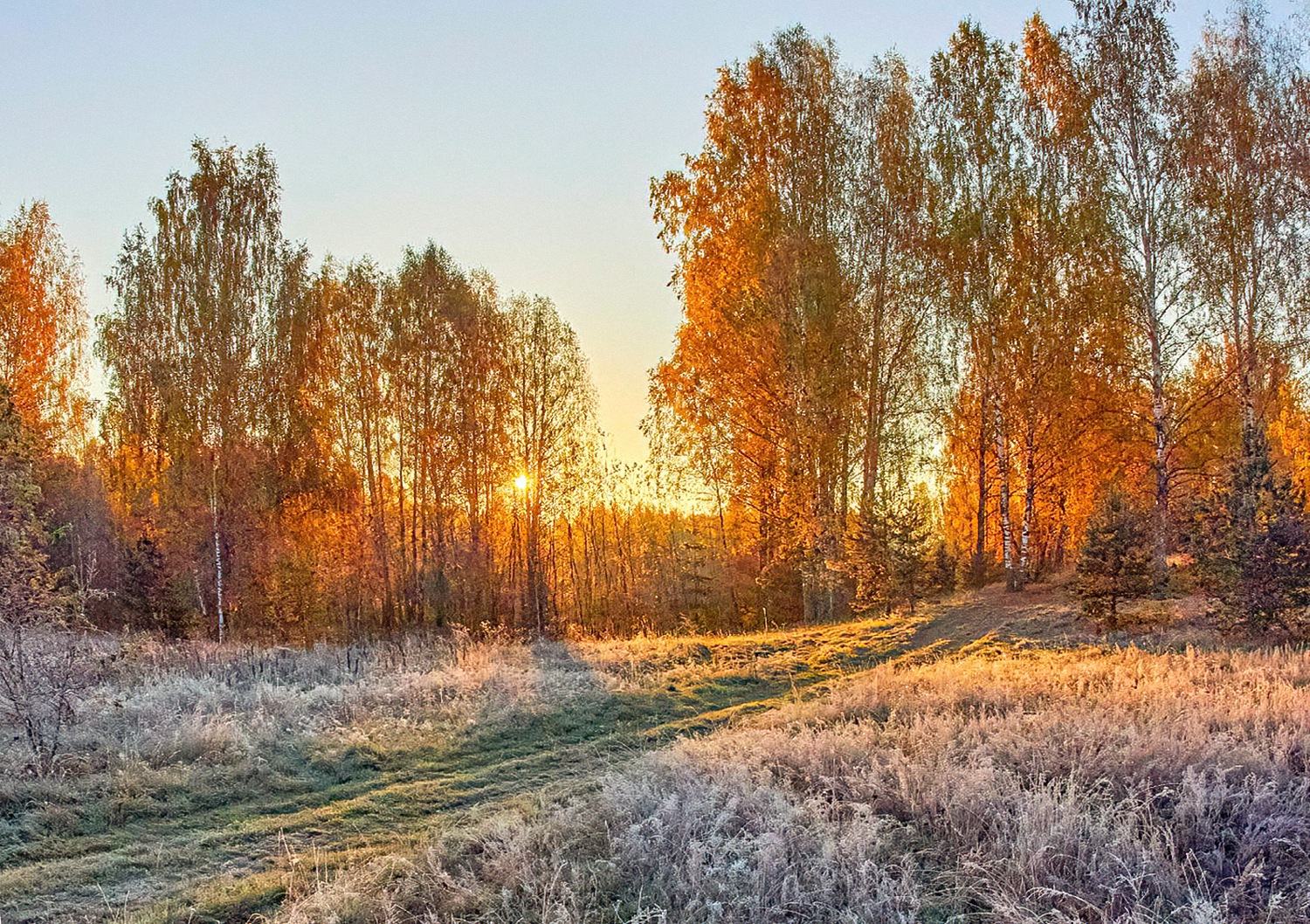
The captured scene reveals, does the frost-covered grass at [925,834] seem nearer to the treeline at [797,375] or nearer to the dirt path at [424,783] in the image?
the dirt path at [424,783]

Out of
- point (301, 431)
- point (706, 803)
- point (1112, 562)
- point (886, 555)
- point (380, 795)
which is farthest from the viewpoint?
point (301, 431)

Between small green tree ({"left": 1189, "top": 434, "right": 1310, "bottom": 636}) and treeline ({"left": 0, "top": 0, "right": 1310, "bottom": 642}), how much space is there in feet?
0.14

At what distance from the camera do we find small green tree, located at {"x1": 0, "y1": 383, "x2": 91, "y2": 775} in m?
7.09

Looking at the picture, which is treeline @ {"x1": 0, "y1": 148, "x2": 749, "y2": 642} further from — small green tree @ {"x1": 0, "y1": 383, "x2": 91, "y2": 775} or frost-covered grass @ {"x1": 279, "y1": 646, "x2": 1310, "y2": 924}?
frost-covered grass @ {"x1": 279, "y1": 646, "x2": 1310, "y2": 924}

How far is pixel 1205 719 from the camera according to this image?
17.7ft

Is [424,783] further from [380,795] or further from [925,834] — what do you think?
[925,834]

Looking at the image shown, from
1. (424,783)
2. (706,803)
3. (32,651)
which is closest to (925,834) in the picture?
(706,803)

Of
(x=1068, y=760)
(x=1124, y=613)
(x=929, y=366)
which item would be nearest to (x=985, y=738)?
(x=1068, y=760)

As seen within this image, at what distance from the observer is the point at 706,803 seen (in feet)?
15.4

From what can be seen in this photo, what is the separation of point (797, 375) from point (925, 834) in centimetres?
1234

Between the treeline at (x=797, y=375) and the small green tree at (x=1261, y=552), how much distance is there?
42 mm

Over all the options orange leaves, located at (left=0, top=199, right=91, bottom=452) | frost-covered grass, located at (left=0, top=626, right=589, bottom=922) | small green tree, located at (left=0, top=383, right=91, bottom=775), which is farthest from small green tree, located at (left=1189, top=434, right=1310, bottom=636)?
orange leaves, located at (left=0, top=199, right=91, bottom=452)

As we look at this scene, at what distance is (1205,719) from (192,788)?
25.3ft

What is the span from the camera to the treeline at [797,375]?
1516cm
